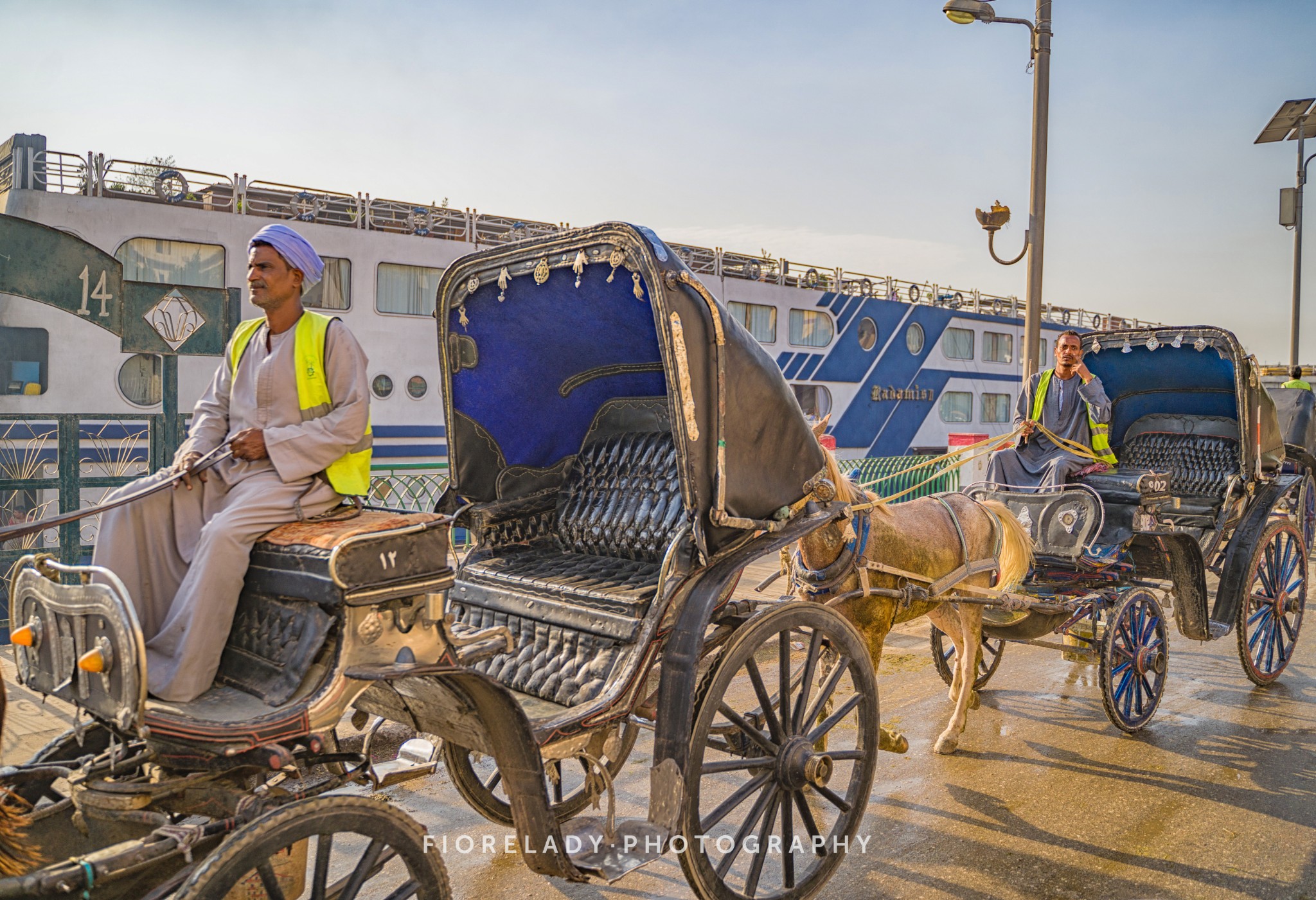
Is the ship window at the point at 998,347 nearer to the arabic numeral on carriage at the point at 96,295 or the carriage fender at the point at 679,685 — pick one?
the arabic numeral on carriage at the point at 96,295

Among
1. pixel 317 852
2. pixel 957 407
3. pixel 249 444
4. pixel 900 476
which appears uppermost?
pixel 957 407

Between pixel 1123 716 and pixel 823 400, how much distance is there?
66.0 ft

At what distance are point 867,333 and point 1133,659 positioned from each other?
21519mm

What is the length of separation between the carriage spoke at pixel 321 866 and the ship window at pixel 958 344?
28.0m

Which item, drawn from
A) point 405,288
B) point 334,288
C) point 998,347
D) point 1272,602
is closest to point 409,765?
point 1272,602

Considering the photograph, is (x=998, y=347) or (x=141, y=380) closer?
(x=141, y=380)

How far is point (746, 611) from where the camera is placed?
380cm

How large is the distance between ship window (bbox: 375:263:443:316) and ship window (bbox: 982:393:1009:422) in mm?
19728

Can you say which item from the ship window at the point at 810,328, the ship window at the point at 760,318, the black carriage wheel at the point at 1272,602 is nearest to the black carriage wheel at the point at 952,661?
the black carriage wheel at the point at 1272,602

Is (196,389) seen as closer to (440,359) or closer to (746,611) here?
(440,359)

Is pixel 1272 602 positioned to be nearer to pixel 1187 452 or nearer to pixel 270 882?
pixel 1187 452

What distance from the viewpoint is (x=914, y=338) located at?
27.5 meters

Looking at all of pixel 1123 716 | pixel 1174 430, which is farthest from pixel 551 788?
pixel 1174 430

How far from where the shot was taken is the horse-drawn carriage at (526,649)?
2463 millimetres
